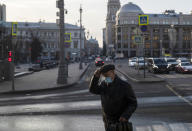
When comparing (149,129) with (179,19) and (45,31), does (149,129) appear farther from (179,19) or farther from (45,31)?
(179,19)

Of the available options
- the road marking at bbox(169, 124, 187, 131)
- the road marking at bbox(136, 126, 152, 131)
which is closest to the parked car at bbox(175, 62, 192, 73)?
the road marking at bbox(169, 124, 187, 131)

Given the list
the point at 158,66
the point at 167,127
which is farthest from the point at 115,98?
the point at 158,66

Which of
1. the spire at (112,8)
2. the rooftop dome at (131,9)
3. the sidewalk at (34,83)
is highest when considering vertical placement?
the spire at (112,8)

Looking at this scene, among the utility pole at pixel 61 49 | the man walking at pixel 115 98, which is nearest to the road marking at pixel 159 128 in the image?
the man walking at pixel 115 98

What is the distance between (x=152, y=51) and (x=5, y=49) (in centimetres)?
8223

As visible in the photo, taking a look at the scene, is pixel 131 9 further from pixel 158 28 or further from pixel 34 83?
pixel 34 83

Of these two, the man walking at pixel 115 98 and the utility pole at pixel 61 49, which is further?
the utility pole at pixel 61 49

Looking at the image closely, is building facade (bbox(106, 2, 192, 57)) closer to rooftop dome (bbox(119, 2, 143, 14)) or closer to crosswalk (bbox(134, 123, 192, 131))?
rooftop dome (bbox(119, 2, 143, 14))

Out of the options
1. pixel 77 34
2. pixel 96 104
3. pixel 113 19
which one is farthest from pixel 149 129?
pixel 113 19

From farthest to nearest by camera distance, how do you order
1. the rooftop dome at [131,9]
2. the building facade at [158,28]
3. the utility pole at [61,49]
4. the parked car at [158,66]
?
the building facade at [158,28], the rooftop dome at [131,9], the parked car at [158,66], the utility pole at [61,49]

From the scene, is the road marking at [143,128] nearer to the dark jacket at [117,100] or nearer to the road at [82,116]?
the road at [82,116]

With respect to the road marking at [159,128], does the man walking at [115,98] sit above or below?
above

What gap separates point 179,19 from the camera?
118625mm

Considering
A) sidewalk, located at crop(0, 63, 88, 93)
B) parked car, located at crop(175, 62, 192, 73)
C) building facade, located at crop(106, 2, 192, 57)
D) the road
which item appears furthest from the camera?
building facade, located at crop(106, 2, 192, 57)
